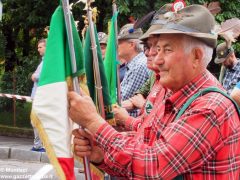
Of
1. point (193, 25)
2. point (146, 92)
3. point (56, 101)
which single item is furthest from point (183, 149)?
point (146, 92)

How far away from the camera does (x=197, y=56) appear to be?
2582 millimetres

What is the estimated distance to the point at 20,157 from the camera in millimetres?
11070

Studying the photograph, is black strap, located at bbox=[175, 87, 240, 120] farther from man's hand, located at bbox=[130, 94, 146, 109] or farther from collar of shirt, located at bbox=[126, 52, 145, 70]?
collar of shirt, located at bbox=[126, 52, 145, 70]

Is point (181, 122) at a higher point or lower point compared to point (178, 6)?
lower

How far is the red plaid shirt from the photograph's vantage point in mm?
2412

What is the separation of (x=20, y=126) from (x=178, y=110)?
1247cm

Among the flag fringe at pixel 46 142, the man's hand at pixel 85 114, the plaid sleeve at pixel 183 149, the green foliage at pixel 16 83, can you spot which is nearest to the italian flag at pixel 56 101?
the flag fringe at pixel 46 142

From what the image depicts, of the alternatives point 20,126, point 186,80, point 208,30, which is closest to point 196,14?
point 208,30

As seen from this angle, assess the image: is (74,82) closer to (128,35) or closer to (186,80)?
(186,80)

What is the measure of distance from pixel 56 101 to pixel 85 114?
24cm

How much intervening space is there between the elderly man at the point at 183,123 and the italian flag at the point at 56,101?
125 mm

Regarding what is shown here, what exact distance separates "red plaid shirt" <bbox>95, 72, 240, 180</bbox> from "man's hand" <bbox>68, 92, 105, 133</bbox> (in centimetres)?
5

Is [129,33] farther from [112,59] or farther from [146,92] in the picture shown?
[146,92]

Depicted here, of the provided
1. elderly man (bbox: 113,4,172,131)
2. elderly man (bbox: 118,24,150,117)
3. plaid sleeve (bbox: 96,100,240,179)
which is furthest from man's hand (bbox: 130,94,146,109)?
plaid sleeve (bbox: 96,100,240,179)
